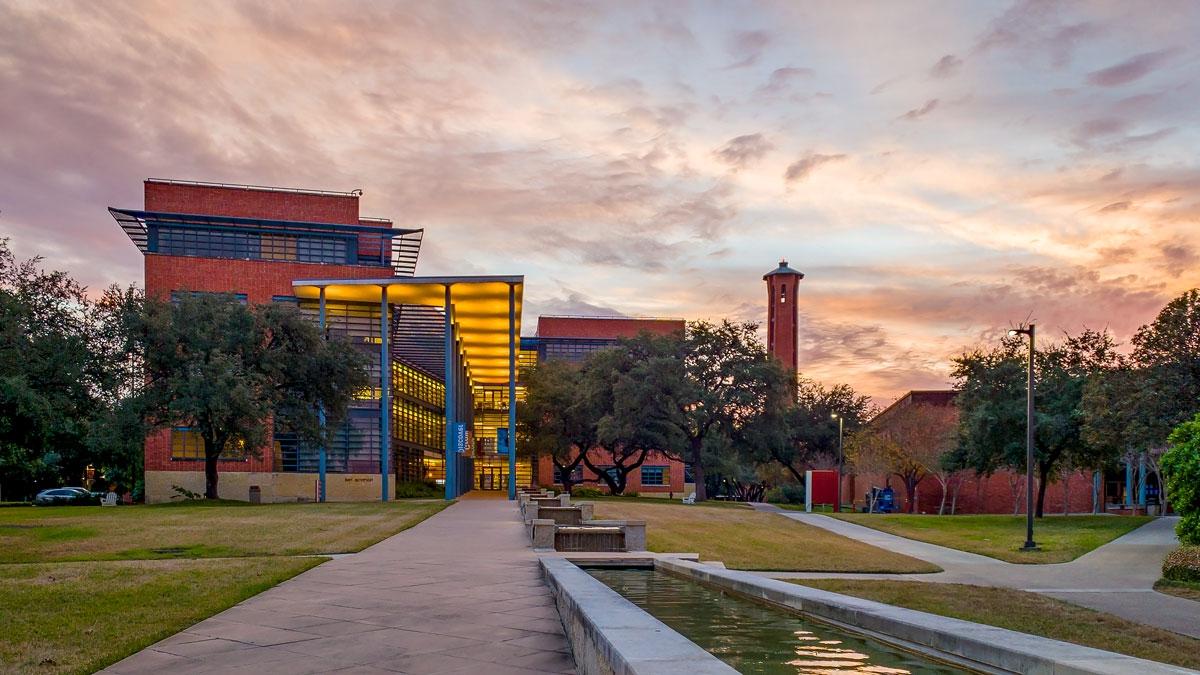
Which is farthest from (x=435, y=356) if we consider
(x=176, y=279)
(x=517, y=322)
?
(x=176, y=279)

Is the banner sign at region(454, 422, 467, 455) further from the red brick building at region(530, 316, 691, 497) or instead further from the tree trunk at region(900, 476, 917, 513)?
the red brick building at region(530, 316, 691, 497)

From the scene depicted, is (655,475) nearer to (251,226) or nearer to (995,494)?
(995,494)

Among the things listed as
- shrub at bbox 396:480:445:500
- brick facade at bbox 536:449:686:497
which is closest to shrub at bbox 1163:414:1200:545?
shrub at bbox 396:480:445:500

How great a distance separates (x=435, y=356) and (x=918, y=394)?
35.1 meters

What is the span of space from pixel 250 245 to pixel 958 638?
5624 centimetres

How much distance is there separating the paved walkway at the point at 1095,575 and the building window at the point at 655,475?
5672 cm

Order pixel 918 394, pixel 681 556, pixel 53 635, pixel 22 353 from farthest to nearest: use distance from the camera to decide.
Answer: pixel 918 394, pixel 22 353, pixel 681 556, pixel 53 635

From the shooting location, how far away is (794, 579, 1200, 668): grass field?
10.6 meters

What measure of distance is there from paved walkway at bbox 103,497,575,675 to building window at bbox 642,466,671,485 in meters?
77.7

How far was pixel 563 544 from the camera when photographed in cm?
1745

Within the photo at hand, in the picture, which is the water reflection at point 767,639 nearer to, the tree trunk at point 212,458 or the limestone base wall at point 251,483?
the tree trunk at point 212,458

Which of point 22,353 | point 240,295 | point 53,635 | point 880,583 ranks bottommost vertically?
point 880,583

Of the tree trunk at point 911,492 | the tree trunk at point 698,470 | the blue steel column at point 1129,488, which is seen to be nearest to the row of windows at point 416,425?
the tree trunk at point 698,470

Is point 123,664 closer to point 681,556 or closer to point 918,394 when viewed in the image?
point 681,556
